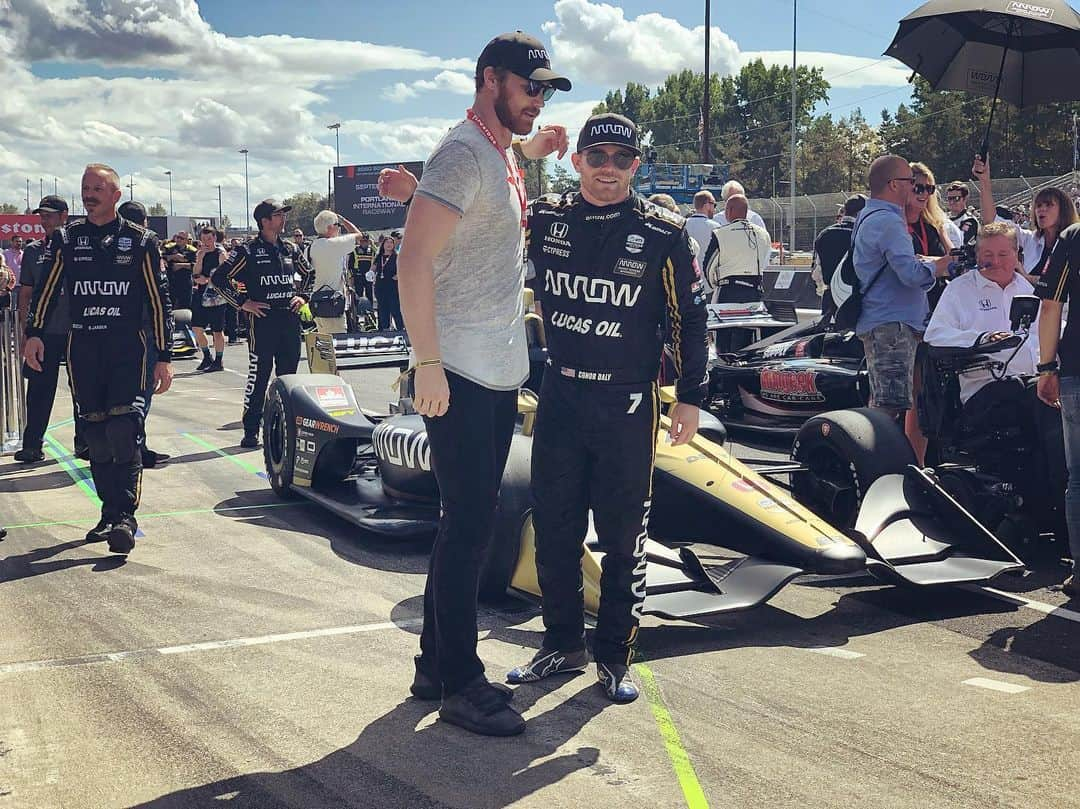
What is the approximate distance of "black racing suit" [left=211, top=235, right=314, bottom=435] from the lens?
29.8ft

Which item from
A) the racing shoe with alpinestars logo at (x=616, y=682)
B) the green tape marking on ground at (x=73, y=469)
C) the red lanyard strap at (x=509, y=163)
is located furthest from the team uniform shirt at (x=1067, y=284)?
the green tape marking on ground at (x=73, y=469)

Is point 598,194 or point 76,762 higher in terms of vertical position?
point 598,194

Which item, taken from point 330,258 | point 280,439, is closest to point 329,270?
point 330,258

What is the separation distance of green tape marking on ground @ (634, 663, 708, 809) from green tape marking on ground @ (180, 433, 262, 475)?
4.76 meters

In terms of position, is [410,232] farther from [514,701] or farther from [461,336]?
[514,701]

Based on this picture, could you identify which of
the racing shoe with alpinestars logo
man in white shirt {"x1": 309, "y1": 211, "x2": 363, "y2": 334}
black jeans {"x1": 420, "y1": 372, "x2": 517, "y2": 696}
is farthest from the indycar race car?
man in white shirt {"x1": 309, "y1": 211, "x2": 363, "y2": 334}

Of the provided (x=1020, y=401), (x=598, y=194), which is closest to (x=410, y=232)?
(x=598, y=194)

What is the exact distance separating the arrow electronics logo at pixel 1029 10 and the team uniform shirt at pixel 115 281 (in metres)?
5.23

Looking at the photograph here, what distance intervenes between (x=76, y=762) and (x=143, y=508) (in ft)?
12.7

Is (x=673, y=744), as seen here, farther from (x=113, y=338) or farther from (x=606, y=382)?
(x=113, y=338)

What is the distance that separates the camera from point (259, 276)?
9.07 meters

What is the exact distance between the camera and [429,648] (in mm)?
3682

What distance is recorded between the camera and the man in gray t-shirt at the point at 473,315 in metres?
3.28

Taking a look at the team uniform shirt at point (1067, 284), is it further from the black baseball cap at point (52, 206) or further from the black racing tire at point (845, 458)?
the black baseball cap at point (52, 206)
